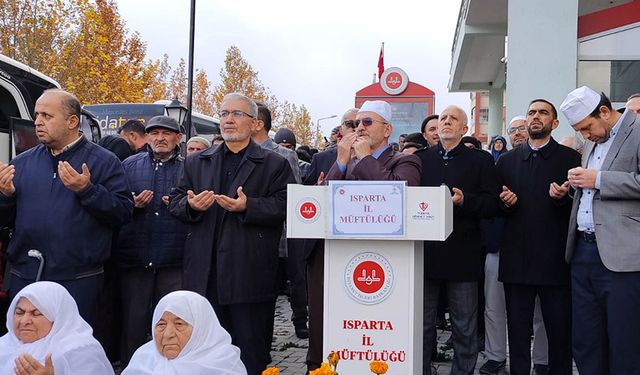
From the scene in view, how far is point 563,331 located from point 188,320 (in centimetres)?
297

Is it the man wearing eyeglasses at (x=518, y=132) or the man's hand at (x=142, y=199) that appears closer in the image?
the man's hand at (x=142, y=199)

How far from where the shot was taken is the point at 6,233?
5.25m

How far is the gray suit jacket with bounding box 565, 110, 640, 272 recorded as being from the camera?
170 inches

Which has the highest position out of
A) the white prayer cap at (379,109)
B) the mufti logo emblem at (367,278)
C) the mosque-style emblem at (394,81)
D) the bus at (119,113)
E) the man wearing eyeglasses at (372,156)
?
the mosque-style emblem at (394,81)

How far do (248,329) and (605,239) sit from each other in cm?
243

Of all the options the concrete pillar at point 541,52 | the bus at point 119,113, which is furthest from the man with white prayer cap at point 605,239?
the bus at point 119,113

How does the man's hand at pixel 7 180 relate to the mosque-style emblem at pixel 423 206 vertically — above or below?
above

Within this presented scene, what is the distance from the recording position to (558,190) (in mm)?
5043

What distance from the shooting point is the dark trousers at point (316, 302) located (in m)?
4.98

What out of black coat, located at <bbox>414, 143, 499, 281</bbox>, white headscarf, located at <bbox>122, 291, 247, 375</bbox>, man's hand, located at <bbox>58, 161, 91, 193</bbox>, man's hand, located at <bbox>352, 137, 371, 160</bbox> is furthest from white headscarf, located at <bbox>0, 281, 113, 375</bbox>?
black coat, located at <bbox>414, 143, 499, 281</bbox>

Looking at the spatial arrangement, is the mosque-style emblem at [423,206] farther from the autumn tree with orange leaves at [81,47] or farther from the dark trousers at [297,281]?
the autumn tree with orange leaves at [81,47]

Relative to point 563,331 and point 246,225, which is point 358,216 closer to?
point 246,225

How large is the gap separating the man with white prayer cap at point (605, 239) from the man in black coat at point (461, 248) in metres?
0.72

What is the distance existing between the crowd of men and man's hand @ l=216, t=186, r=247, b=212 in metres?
0.01
